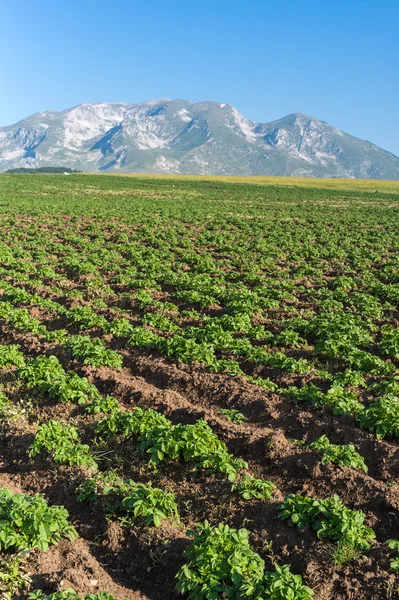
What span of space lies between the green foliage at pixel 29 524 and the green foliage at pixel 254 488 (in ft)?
8.24

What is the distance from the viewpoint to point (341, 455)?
25.8ft

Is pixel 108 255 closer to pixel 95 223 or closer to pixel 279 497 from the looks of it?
pixel 95 223

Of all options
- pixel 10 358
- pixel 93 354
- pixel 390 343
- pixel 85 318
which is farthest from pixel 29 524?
pixel 390 343

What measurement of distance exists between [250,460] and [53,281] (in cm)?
1401

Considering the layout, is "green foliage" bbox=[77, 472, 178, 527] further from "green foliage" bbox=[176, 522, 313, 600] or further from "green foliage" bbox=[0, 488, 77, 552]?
"green foliage" bbox=[176, 522, 313, 600]

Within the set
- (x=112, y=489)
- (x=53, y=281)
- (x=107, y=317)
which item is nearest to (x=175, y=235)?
(x=53, y=281)

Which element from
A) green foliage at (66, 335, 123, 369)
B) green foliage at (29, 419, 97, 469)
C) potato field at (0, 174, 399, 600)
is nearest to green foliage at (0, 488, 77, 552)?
potato field at (0, 174, 399, 600)

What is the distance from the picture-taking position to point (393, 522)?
6762 millimetres

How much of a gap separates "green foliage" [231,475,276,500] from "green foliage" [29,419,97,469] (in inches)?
99.3

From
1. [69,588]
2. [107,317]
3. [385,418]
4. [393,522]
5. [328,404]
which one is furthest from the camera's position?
[107,317]

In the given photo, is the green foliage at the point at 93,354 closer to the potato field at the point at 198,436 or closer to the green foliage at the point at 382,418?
the potato field at the point at 198,436

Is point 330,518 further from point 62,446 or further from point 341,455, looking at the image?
point 62,446

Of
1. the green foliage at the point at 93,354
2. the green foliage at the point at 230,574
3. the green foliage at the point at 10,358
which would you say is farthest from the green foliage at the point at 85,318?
the green foliage at the point at 230,574

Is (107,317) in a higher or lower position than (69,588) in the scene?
higher
